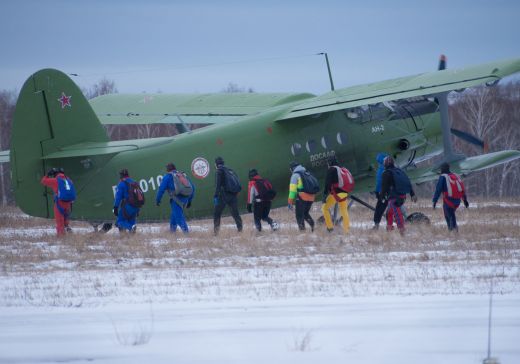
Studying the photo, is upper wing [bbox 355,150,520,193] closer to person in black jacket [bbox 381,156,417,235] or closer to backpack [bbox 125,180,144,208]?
person in black jacket [bbox 381,156,417,235]

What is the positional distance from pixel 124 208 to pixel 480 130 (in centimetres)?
3652

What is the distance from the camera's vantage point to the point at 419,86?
61.6ft

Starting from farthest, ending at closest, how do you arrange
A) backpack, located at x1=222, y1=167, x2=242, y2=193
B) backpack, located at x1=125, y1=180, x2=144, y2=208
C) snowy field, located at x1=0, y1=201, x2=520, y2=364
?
backpack, located at x1=222, y1=167, x2=242, y2=193
backpack, located at x1=125, y1=180, x2=144, y2=208
snowy field, located at x1=0, y1=201, x2=520, y2=364

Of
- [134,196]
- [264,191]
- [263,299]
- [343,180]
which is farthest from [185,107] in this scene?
[263,299]

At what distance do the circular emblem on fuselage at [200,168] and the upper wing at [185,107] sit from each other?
4.53 metres

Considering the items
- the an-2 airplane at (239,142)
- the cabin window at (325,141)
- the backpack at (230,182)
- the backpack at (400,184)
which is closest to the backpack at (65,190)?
the an-2 airplane at (239,142)

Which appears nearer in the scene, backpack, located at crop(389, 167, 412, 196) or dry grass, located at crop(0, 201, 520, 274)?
dry grass, located at crop(0, 201, 520, 274)

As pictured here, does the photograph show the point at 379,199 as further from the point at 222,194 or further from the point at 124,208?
the point at 124,208

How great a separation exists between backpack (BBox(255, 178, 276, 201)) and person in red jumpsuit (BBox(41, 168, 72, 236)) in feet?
12.6

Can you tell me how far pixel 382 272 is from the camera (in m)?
12.0

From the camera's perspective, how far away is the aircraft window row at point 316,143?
19.5m

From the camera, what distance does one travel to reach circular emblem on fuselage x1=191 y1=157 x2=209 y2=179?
1853 centimetres

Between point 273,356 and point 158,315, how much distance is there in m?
2.15

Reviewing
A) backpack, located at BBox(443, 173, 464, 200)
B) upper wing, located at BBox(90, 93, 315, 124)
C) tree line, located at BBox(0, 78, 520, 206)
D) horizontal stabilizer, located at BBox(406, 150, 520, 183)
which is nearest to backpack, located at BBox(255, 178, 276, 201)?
backpack, located at BBox(443, 173, 464, 200)
